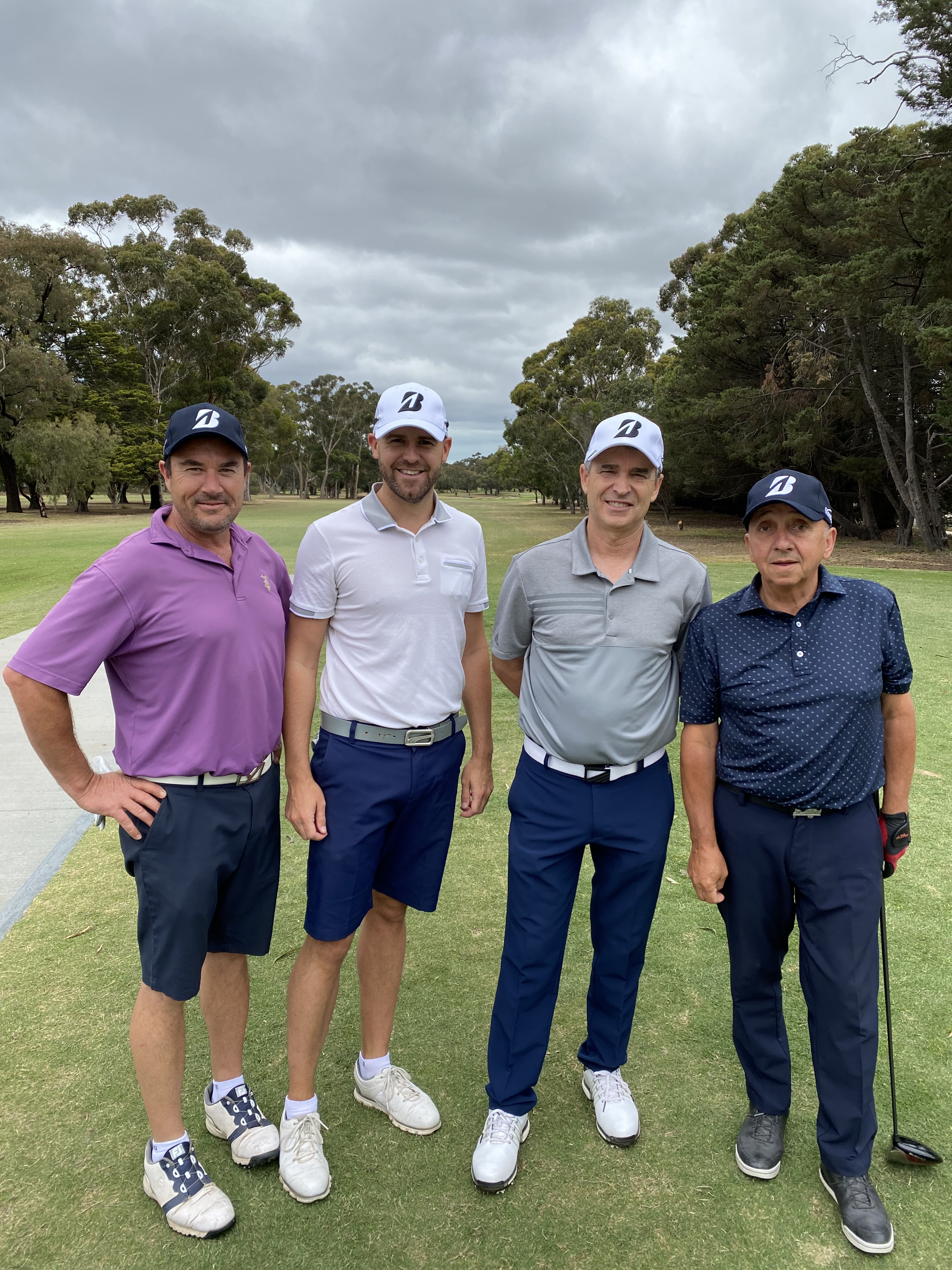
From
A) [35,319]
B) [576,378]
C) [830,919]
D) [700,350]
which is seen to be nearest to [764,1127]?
[830,919]

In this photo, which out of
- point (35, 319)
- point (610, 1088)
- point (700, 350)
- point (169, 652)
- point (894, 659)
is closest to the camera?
point (169, 652)

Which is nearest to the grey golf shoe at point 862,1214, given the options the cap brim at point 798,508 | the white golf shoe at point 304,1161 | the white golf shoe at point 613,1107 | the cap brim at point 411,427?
the white golf shoe at point 613,1107

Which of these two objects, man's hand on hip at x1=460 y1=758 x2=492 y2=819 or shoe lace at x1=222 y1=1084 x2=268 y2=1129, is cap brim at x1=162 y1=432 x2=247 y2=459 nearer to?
man's hand on hip at x1=460 y1=758 x2=492 y2=819

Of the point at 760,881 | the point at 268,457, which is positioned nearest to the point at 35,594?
the point at 760,881

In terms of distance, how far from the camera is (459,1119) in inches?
108

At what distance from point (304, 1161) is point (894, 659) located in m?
2.31

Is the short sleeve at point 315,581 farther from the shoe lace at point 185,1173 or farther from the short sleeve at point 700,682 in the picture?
the shoe lace at point 185,1173

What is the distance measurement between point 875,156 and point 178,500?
26665 mm

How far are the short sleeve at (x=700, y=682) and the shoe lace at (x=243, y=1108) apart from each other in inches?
73.6

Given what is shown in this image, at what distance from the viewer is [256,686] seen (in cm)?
237

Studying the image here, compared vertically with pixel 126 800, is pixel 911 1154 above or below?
below

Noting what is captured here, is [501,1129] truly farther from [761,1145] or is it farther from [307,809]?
[307,809]

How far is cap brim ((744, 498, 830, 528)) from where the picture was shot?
227cm

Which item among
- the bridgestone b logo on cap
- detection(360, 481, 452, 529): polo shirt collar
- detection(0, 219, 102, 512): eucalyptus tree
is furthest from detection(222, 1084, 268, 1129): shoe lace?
detection(0, 219, 102, 512): eucalyptus tree
